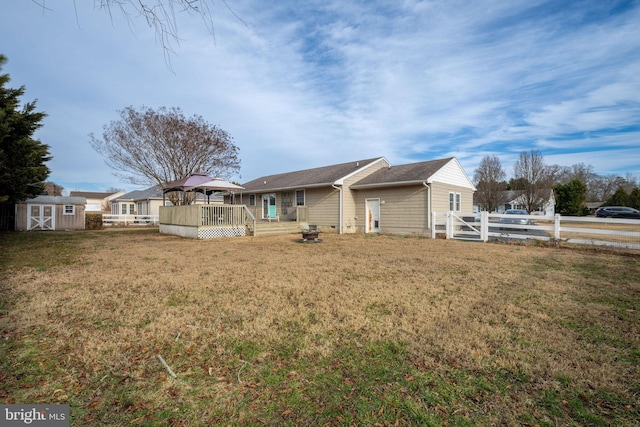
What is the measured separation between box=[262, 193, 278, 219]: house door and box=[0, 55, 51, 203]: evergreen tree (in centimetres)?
1257

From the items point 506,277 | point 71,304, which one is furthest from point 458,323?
point 71,304

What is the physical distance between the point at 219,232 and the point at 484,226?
1314 cm

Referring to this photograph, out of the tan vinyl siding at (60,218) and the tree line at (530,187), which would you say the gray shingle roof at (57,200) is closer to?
the tan vinyl siding at (60,218)

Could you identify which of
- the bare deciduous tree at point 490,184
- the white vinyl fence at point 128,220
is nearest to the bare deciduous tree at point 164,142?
the white vinyl fence at point 128,220

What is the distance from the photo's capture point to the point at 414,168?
16984 mm

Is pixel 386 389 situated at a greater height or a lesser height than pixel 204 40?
lesser

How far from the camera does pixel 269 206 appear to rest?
22.0 meters

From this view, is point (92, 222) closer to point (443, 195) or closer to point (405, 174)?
point (405, 174)

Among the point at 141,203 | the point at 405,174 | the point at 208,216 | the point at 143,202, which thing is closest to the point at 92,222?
the point at 208,216

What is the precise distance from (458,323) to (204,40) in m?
4.53

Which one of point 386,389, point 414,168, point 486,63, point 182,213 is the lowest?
point 386,389

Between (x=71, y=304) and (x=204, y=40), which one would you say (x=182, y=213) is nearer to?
(x=71, y=304)

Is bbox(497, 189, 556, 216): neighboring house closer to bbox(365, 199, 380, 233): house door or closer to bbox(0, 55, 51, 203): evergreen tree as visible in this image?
bbox(365, 199, 380, 233): house door

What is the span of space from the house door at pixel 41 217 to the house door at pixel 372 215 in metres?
22.6
